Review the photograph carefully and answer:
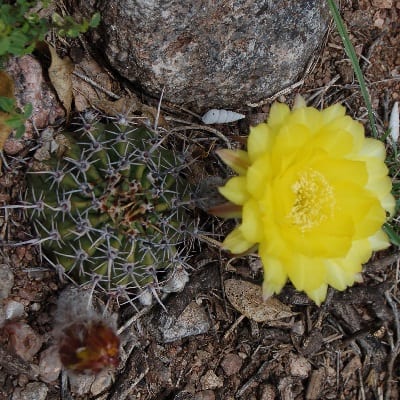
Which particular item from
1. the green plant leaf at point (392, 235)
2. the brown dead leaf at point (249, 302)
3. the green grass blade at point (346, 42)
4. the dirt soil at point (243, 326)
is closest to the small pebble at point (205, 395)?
the dirt soil at point (243, 326)

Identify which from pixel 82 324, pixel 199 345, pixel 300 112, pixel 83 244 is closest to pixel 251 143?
pixel 300 112

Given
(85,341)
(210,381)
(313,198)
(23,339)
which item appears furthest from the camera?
(210,381)

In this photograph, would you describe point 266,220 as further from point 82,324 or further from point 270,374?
point 270,374

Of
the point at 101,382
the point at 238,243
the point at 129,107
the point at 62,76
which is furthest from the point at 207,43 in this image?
the point at 101,382

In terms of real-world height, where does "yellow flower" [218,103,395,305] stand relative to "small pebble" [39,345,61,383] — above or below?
above

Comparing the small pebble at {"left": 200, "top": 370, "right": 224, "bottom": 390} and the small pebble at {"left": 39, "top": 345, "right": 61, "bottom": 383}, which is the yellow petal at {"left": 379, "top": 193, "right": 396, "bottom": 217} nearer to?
the small pebble at {"left": 200, "top": 370, "right": 224, "bottom": 390}

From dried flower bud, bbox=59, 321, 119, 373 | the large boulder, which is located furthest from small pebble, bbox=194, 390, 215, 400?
the large boulder

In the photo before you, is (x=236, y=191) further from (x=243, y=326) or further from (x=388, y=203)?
(x=243, y=326)
